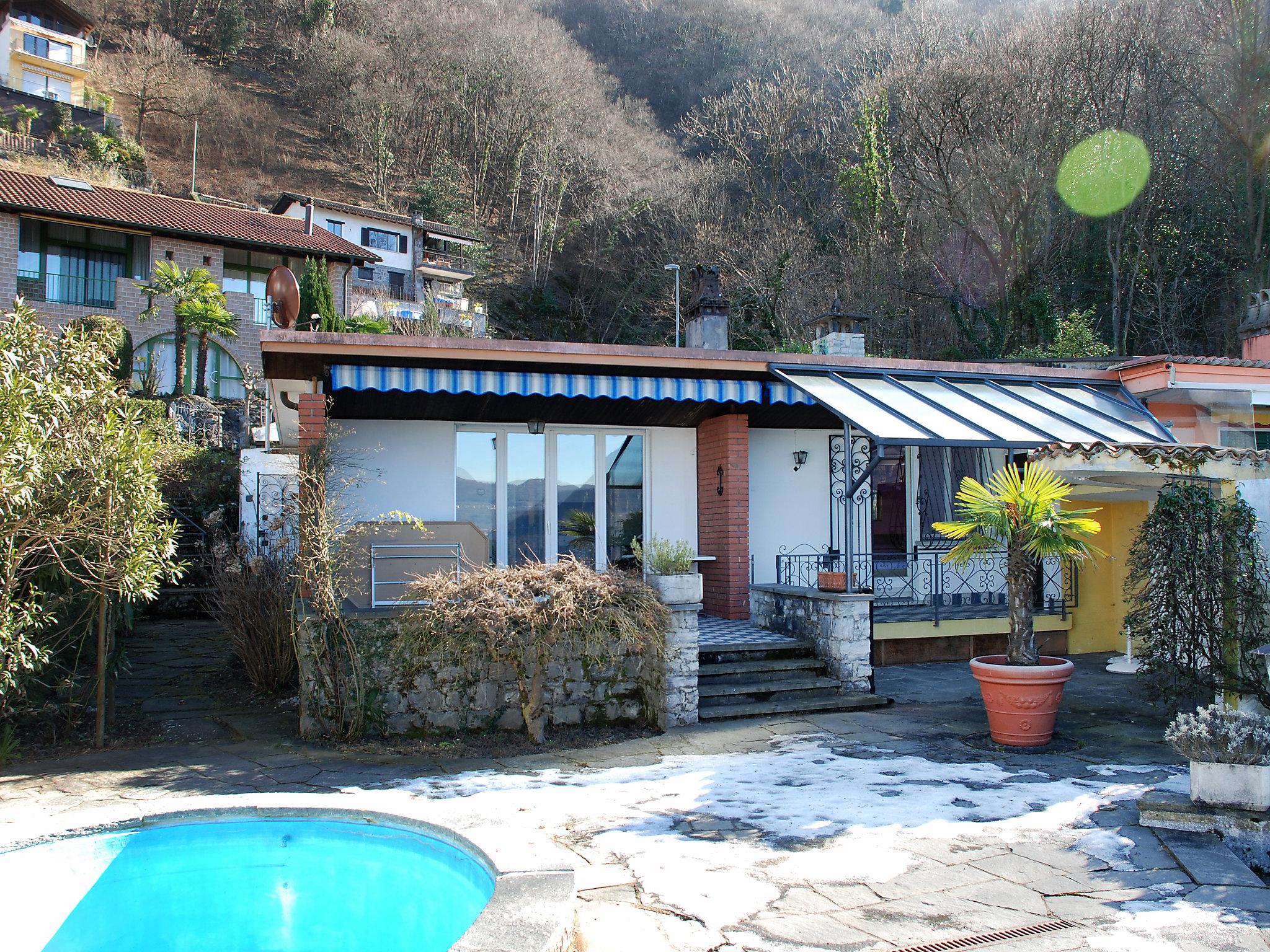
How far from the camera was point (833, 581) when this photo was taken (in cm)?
1063

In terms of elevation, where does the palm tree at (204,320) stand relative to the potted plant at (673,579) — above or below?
above

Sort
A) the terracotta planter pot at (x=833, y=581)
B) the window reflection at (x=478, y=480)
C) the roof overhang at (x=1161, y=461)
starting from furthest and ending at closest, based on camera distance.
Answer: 1. the window reflection at (x=478, y=480)
2. the terracotta planter pot at (x=833, y=581)
3. the roof overhang at (x=1161, y=461)

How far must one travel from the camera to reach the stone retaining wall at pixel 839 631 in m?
10.4

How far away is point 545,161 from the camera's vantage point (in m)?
42.2

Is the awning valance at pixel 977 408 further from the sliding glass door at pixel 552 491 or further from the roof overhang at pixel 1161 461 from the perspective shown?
the sliding glass door at pixel 552 491

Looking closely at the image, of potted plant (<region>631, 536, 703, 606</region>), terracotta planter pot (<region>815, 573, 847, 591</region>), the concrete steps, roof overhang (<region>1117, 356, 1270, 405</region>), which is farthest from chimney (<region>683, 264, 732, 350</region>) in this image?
roof overhang (<region>1117, 356, 1270, 405</region>)

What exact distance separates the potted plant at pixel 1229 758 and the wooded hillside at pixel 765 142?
21.0 metres

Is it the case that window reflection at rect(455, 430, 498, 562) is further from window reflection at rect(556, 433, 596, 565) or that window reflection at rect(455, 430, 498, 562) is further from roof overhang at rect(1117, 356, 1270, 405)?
roof overhang at rect(1117, 356, 1270, 405)

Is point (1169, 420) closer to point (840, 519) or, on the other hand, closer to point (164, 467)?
point (840, 519)

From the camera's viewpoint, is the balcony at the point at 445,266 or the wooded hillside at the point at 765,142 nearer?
the wooded hillside at the point at 765,142

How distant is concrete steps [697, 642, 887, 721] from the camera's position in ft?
32.5

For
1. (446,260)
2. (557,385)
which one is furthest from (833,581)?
(446,260)

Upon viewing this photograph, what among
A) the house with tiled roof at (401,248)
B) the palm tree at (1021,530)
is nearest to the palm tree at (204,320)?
the house with tiled roof at (401,248)

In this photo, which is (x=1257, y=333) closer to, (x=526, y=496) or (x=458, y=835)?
(x=526, y=496)
